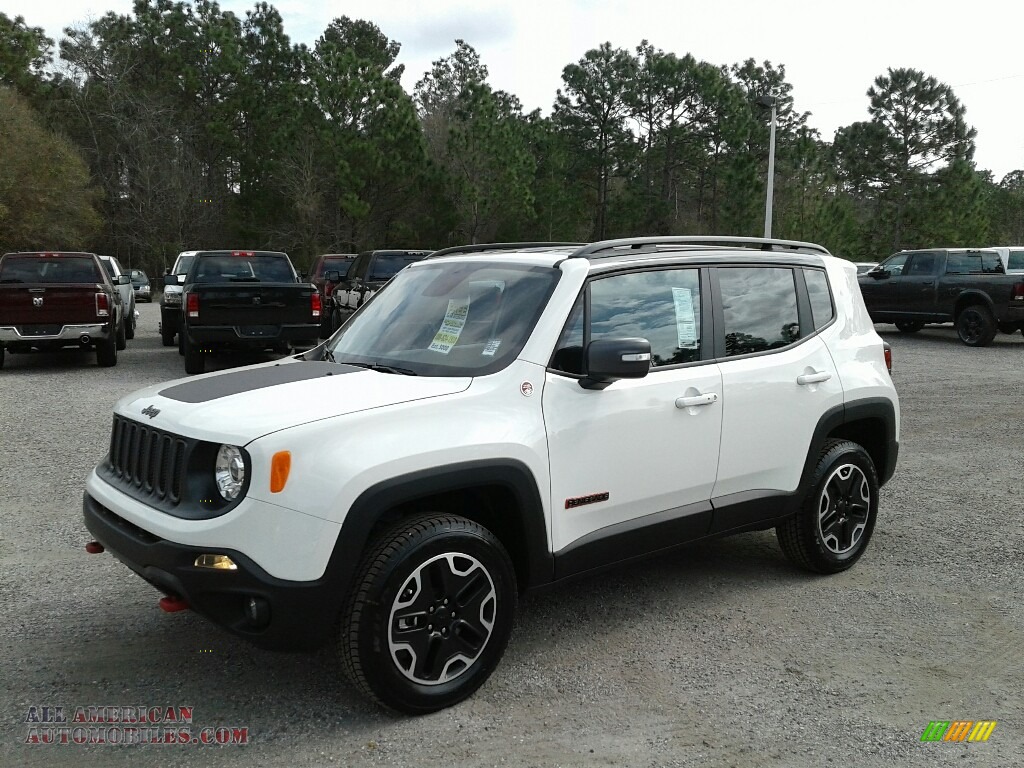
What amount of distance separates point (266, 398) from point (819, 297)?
312cm

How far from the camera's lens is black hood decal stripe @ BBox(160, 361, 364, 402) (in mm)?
3670

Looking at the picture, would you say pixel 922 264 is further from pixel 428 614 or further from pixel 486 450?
pixel 428 614

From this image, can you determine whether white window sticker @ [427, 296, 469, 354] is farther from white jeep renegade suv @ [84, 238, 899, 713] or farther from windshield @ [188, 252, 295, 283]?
windshield @ [188, 252, 295, 283]

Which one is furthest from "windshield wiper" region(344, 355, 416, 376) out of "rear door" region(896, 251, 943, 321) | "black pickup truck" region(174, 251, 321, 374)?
"rear door" region(896, 251, 943, 321)

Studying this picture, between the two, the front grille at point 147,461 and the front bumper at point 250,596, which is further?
the front grille at point 147,461

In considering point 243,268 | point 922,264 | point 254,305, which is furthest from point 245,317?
point 922,264

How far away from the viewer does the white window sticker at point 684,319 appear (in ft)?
14.1

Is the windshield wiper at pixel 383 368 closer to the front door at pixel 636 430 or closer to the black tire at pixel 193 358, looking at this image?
the front door at pixel 636 430

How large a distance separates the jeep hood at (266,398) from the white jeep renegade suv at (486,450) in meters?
0.01

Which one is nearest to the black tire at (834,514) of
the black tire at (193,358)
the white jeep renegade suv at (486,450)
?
the white jeep renegade suv at (486,450)

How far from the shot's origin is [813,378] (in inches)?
186

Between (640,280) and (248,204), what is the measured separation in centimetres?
4729

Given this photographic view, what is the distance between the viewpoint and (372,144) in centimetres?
4012

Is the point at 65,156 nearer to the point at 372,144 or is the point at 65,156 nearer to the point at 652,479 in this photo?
the point at 372,144
